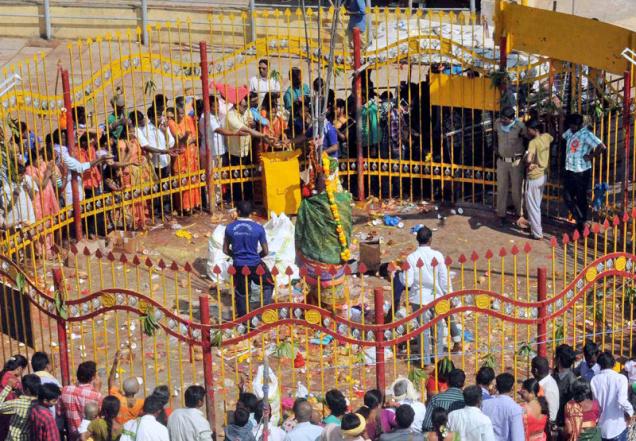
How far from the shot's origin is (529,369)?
1326 centimetres

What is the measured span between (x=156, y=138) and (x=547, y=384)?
23.1ft

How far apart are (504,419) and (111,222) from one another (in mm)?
7266

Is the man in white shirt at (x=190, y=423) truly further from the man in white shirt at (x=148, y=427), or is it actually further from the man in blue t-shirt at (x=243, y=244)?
the man in blue t-shirt at (x=243, y=244)

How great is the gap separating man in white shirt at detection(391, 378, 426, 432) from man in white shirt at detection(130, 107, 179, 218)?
257 inches

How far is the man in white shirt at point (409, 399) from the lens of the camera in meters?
11.4

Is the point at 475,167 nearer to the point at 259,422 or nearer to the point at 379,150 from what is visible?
the point at 379,150

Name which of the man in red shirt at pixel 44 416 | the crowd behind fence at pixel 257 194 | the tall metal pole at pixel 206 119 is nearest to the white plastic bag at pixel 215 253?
the crowd behind fence at pixel 257 194

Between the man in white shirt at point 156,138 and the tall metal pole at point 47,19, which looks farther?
the tall metal pole at point 47,19

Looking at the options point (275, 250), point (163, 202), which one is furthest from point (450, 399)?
point (163, 202)

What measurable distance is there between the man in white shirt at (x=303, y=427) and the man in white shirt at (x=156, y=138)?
21.8ft

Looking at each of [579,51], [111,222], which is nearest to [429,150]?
[579,51]

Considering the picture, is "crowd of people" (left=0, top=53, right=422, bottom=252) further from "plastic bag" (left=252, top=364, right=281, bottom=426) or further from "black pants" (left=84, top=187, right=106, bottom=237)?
"plastic bag" (left=252, top=364, right=281, bottom=426)

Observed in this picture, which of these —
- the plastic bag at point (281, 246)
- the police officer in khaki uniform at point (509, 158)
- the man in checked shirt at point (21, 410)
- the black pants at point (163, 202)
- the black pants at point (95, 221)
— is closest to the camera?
the man in checked shirt at point (21, 410)

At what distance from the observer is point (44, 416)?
11.4 metres
